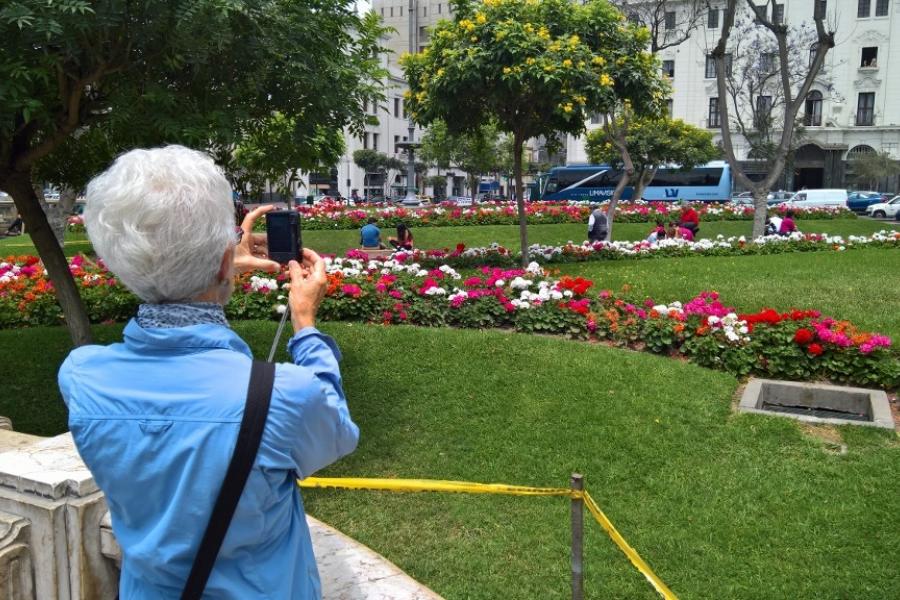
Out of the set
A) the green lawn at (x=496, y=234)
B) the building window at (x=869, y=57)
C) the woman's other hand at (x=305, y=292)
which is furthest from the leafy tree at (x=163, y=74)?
the building window at (x=869, y=57)

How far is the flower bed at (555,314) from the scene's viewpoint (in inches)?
263

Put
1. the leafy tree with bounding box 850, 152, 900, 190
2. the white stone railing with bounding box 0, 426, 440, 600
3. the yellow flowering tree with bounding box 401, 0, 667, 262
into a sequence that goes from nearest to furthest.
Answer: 1. the white stone railing with bounding box 0, 426, 440, 600
2. the yellow flowering tree with bounding box 401, 0, 667, 262
3. the leafy tree with bounding box 850, 152, 900, 190

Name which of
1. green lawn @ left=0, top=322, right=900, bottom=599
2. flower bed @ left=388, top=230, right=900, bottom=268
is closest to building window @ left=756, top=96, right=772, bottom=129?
flower bed @ left=388, top=230, right=900, bottom=268

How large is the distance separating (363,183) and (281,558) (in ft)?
226

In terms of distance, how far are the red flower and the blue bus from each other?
114 feet

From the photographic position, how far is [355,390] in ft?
20.7

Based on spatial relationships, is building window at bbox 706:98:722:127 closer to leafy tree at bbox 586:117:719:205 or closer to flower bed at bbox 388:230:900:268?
leafy tree at bbox 586:117:719:205

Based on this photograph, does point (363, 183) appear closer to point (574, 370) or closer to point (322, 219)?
point (322, 219)

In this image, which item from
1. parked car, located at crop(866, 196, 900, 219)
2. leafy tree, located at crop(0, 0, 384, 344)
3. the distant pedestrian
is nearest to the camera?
leafy tree, located at crop(0, 0, 384, 344)

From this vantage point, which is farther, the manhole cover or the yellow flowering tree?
the yellow flowering tree

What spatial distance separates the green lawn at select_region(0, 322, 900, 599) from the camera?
3.90m

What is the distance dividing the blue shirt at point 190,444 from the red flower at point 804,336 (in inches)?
237

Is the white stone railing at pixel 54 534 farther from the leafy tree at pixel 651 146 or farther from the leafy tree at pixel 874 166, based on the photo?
the leafy tree at pixel 874 166

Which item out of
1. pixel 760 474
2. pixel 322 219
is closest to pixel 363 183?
pixel 322 219
